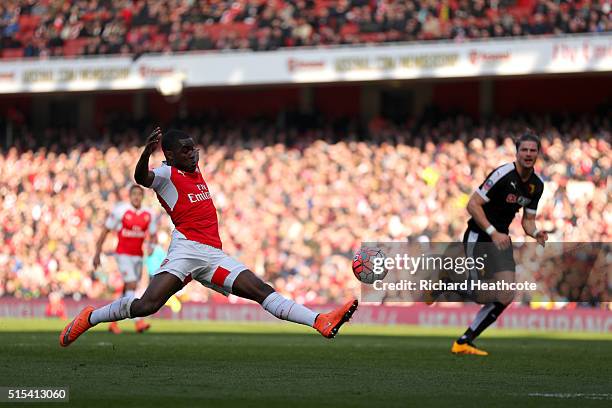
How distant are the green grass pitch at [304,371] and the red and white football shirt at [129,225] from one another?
161cm

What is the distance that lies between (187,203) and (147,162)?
0.82m

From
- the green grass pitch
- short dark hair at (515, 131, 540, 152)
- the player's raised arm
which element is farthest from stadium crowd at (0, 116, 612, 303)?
the player's raised arm

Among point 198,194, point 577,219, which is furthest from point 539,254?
point 198,194

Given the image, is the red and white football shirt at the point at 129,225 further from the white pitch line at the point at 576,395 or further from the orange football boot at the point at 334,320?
the white pitch line at the point at 576,395

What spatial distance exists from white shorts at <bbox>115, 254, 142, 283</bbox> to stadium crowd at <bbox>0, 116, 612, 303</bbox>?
28.5 feet

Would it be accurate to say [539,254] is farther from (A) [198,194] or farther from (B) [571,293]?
(A) [198,194]

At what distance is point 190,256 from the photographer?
1168 cm

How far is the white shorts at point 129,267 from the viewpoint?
780 inches

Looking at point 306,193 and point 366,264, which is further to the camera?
point 306,193

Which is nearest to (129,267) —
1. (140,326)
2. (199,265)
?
(140,326)

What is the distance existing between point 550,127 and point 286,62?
287 inches

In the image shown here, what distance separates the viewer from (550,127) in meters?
31.0

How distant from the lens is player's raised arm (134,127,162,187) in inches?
428

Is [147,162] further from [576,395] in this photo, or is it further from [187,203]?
[576,395]
